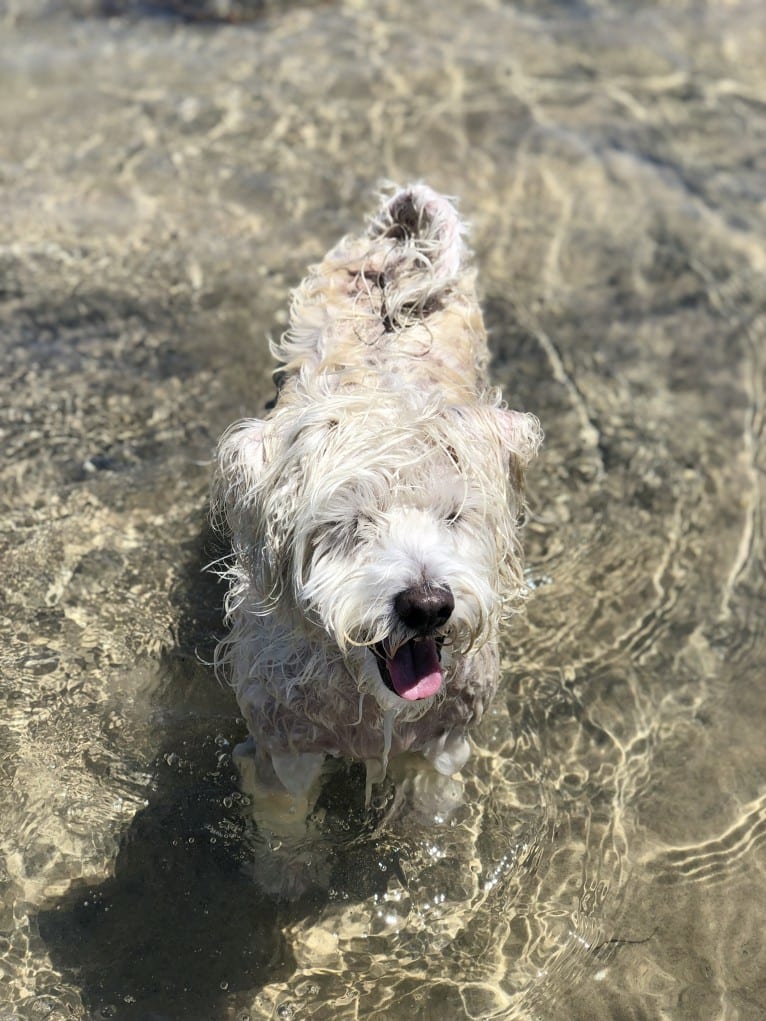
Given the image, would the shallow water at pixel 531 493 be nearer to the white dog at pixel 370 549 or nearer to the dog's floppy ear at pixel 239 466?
the white dog at pixel 370 549

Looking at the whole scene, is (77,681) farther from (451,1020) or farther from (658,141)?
(658,141)

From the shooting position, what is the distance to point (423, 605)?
279cm

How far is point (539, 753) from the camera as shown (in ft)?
14.0

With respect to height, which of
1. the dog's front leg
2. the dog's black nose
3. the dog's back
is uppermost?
the dog's back

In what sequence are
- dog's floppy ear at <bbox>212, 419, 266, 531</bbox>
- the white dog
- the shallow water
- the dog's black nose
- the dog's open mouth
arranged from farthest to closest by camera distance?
the shallow water, dog's floppy ear at <bbox>212, 419, 266, 531</bbox>, the dog's open mouth, the white dog, the dog's black nose

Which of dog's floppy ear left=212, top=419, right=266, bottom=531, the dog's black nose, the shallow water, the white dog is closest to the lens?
the dog's black nose

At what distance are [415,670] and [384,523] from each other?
454 mm

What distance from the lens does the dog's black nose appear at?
2793 mm

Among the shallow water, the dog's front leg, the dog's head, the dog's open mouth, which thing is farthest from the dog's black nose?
the shallow water

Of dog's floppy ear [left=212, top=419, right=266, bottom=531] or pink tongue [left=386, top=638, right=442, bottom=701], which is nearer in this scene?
pink tongue [left=386, top=638, right=442, bottom=701]

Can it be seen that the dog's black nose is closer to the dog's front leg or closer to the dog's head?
the dog's head

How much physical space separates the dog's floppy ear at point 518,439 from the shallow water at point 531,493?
1.45 m

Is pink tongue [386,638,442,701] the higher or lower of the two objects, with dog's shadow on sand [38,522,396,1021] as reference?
higher

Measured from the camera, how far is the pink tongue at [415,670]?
9.96ft
